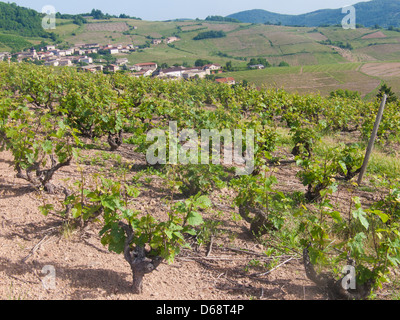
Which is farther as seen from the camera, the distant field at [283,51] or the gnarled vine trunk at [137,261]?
the distant field at [283,51]

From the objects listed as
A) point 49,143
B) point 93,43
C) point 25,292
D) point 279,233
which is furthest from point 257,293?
point 93,43

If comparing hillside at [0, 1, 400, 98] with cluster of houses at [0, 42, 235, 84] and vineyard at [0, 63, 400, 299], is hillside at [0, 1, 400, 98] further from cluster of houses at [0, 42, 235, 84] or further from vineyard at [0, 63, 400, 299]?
vineyard at [0, 63, 400, 299]

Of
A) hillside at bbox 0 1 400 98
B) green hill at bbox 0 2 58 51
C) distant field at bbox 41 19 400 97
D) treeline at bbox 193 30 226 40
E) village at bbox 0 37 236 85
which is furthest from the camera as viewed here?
treeline at bbox 193 30 226 40

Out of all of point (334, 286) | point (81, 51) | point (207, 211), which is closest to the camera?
point (334, 286)

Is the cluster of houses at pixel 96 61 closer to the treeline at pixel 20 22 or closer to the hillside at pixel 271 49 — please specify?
the hillside at pixel 271 49

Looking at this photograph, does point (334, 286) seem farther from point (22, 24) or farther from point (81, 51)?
point (22, 24)

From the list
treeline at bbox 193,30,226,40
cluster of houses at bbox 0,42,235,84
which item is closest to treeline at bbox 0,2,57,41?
cluster of houses at bbox 0,42,235,84

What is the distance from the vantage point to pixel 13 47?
65375 mm

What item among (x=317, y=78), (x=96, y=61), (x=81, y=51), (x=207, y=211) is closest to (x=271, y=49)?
(x=317, y=78)

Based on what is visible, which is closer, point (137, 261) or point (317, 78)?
point (137, 261)

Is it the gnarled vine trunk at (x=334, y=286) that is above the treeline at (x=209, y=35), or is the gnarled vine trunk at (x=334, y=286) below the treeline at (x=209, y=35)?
below

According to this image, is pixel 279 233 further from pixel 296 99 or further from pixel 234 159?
pixel 296 99

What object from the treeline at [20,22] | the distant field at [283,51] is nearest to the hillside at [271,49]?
the distant field at [283,51]

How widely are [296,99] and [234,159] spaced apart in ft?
20.5
